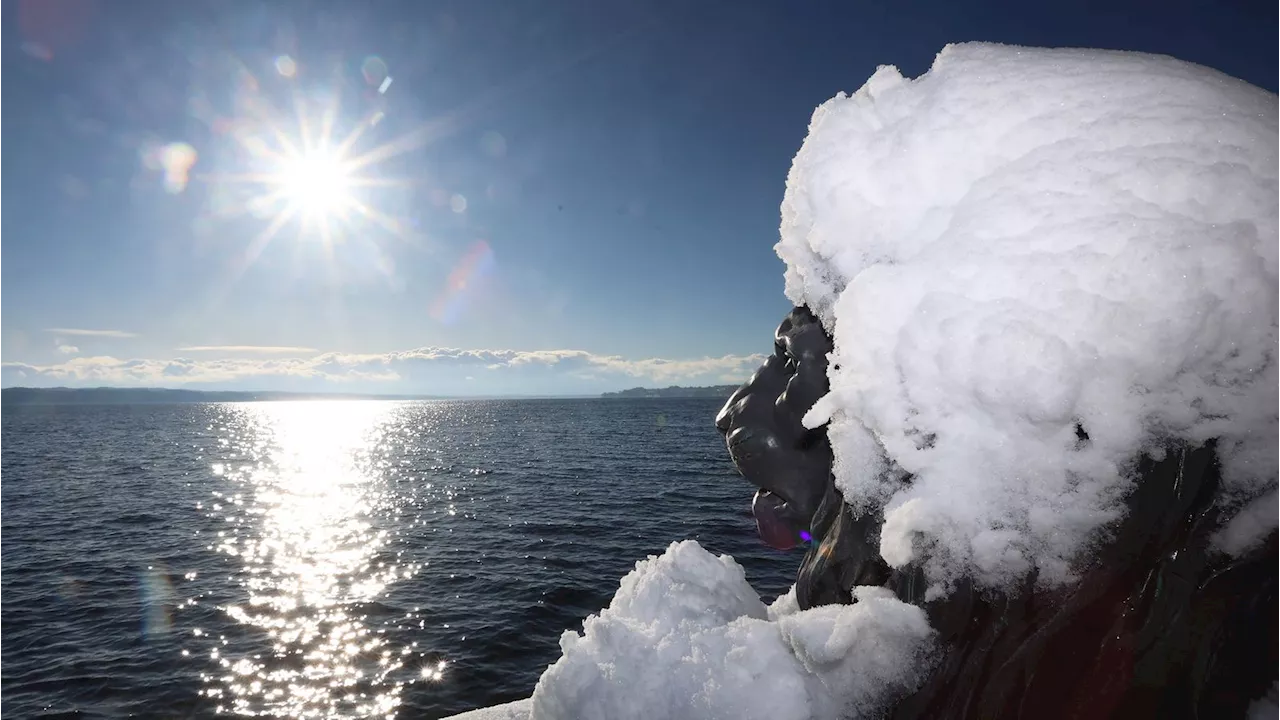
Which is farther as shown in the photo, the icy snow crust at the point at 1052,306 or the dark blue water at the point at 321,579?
→ the dark blue water at the point at 321,579

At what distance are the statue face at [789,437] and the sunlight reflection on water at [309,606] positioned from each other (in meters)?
13.9

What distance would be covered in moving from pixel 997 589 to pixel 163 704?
2050cm

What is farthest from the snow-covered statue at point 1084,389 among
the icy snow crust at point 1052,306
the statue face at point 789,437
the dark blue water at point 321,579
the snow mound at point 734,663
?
the dark blue water at point 321,579

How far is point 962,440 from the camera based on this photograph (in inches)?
137

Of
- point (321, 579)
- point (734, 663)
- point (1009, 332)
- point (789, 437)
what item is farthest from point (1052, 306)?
point (321, 579)

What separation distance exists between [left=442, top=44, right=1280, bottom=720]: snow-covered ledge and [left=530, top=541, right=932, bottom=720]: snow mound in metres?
0.02

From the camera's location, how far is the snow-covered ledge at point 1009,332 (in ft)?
9.86

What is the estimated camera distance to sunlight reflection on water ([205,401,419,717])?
14.8 meters

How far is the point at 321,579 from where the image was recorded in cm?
2384

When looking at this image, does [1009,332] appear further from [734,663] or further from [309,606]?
[309,606]

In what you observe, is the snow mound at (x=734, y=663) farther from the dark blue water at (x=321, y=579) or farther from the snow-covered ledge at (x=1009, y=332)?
the dark blue water at (x=321, y=579)

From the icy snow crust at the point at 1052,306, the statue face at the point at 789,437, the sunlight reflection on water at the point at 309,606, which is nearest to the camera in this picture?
the icy snow crust at the point at 1052,306

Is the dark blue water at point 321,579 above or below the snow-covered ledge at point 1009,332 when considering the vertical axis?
below

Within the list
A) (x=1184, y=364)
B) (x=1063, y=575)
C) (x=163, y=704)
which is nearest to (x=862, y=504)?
(x=1063, y=575)
